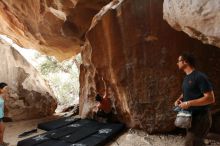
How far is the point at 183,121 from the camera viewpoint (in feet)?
11.9

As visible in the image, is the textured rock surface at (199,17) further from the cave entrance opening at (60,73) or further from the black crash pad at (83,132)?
the cave entrance opening at (60,73)

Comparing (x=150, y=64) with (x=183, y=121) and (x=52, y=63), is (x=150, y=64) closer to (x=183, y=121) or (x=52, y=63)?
(x=183, y=121)

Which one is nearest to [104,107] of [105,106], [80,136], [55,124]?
[105,106]

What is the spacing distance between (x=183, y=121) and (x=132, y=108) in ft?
8.43

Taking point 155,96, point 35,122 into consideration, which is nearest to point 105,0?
point 155,96

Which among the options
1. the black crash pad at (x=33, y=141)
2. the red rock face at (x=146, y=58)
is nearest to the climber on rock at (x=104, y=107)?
the red rock face at (x=146, y=58)

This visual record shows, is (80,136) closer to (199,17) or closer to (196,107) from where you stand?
(196,107)

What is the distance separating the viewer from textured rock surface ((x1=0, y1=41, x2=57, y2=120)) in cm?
862

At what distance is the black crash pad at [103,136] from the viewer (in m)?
5.55

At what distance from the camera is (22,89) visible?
29.3 feet

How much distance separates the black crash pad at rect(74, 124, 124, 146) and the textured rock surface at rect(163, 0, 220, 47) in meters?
2.74

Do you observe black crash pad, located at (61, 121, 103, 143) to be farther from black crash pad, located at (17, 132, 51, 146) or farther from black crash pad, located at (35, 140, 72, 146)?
black crash pad, located at (17, 132, 51, 146)

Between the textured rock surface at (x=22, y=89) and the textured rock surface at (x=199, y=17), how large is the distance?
236 inches

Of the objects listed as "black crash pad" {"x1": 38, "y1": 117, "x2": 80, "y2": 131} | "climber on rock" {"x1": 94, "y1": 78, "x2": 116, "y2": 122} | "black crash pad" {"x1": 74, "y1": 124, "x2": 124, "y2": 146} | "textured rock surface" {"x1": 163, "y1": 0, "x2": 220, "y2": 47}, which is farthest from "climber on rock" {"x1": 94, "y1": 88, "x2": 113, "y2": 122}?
"textured rock surface" {"x1": 163, "y1": 0, "x2": 220, "y2": 47}
